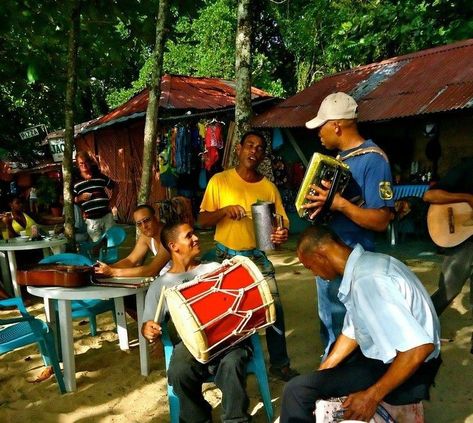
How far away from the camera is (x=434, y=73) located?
23.4ft

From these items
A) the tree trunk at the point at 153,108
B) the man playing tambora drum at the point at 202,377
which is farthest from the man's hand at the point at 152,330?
the tree trunk at the point at 153,108

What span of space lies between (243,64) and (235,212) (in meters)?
3.59

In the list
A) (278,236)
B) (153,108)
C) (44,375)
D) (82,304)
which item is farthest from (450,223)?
(153,108)

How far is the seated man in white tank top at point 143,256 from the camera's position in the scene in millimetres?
3480

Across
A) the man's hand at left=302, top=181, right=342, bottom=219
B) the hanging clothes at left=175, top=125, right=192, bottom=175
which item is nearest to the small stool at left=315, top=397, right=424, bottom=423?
the man's hand at left=302, top=181, right=342, bottom=219

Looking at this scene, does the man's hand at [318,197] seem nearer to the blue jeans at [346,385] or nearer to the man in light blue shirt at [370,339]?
the man in light blue shirt at [370,339]

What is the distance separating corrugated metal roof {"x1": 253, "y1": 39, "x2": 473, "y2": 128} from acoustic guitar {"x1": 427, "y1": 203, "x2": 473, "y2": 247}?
2.80 meters

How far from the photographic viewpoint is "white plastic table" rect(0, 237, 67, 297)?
17.0ft

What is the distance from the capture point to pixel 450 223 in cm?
355

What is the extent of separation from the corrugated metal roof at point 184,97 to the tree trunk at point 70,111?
14.5 ft

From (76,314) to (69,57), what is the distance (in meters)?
3.12

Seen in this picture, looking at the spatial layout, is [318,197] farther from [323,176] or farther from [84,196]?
[84,196]

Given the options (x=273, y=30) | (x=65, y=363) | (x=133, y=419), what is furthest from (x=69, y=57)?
(x=273, y=30)

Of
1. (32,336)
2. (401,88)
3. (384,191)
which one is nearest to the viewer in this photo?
(384,191)
